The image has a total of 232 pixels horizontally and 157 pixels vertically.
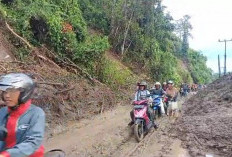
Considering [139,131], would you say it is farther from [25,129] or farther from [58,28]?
[58,28]

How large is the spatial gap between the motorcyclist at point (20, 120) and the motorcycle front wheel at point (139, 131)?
7.88 m

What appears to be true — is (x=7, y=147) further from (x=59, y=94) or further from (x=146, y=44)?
(x=146, y=44)

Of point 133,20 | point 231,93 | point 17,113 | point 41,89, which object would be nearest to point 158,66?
point 133,20

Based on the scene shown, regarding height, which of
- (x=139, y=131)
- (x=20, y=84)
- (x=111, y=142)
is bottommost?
(x=111, y=142)

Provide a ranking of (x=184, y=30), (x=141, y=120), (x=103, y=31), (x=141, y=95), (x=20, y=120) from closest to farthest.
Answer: (x=20, y=120) < (x=141, y=120) < (x=141, y=95) < (x=103, y=31) < (x=184, y=30)

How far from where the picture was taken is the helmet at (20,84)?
10.5ft

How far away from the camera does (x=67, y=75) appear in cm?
1708

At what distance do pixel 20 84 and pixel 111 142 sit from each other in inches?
321

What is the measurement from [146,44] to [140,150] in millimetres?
23092

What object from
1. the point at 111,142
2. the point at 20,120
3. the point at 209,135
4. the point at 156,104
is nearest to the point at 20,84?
the point at 20,120

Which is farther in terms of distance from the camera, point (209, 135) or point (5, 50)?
point (5, 50)

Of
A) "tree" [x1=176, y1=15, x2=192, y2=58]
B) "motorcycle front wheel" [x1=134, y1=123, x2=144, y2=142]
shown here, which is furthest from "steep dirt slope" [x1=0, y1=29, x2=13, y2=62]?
"tree" [x1=176, y1=15, x2=192, y2=58]

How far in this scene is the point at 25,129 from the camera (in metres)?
3.31

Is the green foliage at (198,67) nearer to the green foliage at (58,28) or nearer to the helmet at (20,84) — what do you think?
the green foliage at (58,28)
